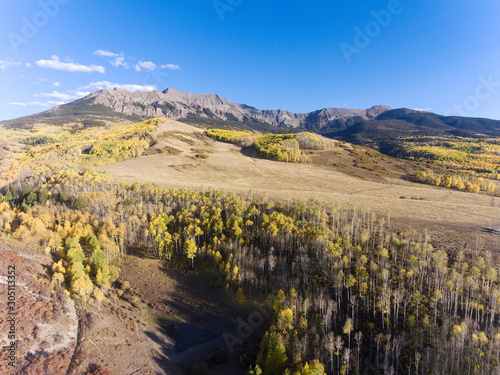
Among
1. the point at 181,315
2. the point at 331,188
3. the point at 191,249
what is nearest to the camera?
the point at 181,315

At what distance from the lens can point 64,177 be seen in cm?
11031

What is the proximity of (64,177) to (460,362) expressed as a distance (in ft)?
457

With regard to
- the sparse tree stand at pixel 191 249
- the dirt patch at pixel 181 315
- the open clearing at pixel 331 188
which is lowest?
the dirt patch at pixel 181 315

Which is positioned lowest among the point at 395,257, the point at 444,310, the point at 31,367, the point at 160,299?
the point at 160,299

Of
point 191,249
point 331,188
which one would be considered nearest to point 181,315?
point 191,249

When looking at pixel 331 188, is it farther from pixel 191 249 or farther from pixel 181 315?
pixel 181 315

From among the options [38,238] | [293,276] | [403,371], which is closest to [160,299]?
[293,276]

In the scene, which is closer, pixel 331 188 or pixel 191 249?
pixel 191 249

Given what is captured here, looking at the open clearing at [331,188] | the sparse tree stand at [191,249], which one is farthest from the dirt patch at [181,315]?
the open clearing at [331,188]

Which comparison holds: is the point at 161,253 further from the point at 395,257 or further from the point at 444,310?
the point at 444,310

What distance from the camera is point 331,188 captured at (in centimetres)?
11388

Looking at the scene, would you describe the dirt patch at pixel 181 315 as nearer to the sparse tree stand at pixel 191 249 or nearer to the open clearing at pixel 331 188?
the sparse tree stand at pixel 191 249

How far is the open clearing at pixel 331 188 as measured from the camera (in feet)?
229

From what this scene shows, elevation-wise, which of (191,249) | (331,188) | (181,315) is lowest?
(181,315)
